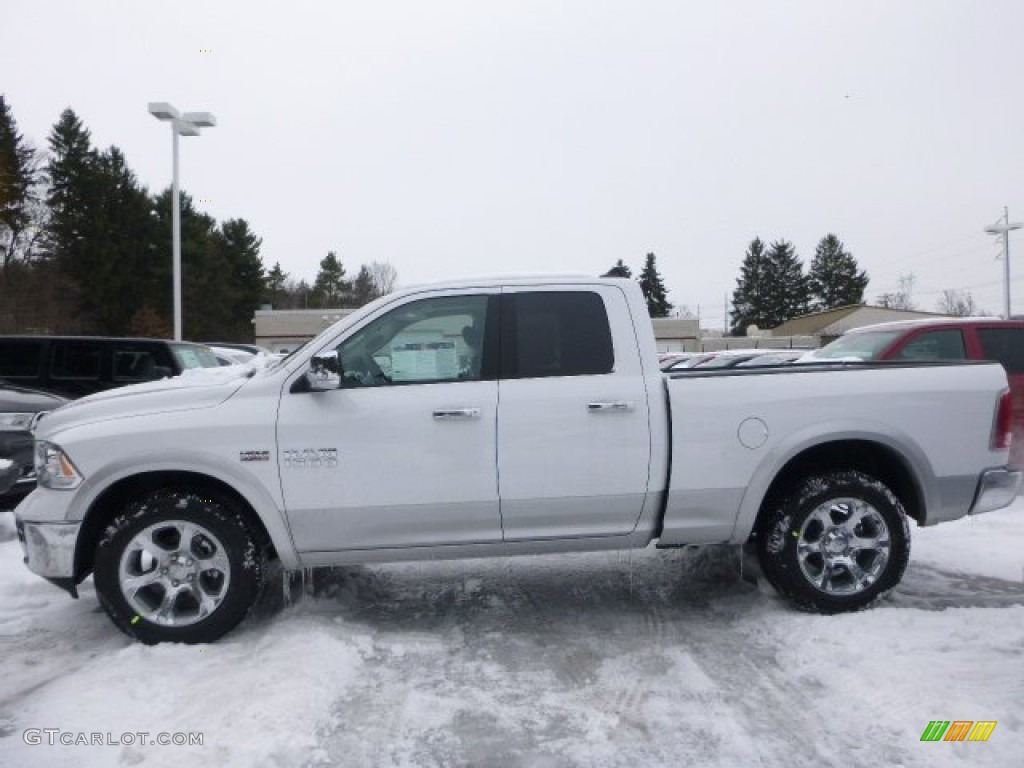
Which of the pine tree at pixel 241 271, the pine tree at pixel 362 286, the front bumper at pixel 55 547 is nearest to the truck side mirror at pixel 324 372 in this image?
the front bumper at pixel 55 547

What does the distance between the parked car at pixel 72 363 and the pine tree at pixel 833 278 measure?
87415 millimetres

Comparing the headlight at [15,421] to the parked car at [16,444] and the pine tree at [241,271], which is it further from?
the pine tree at [241,271]

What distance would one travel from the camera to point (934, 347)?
885cm

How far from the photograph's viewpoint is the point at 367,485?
14.7ft

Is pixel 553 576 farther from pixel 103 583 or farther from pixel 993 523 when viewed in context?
pixel 993 523

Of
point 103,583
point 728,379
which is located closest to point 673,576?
point 728,379

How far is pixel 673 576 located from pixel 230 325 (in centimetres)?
6058

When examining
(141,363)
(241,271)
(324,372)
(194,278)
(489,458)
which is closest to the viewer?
(324,372)

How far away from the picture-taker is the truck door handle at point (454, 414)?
14.8 feet

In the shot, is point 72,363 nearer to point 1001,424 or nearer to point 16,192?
point 1001,424

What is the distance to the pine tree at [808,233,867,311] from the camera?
89562mm

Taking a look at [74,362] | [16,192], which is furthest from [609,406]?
[16,192]

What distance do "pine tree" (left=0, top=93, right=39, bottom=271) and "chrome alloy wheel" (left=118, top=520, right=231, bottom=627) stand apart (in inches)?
1971

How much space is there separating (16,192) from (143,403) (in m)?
50.6
